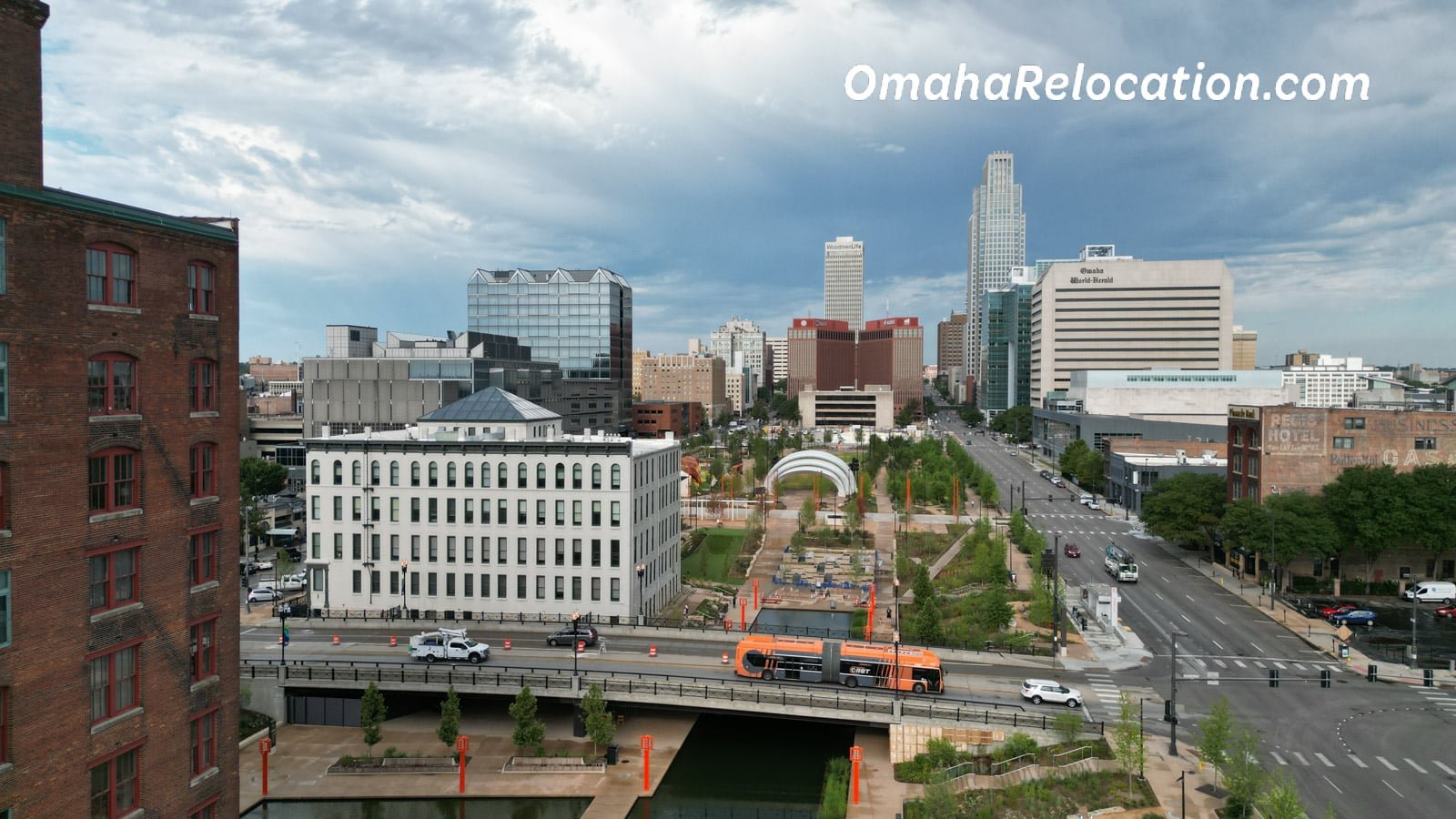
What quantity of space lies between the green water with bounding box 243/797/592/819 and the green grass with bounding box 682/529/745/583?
40.7 m

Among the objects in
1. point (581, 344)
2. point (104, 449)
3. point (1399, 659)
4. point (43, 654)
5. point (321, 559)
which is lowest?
point (1399, 659)

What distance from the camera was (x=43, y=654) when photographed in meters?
21.5

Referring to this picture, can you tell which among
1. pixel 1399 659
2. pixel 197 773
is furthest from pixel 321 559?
pixel 1399 659

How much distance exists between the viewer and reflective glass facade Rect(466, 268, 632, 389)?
6658 inches

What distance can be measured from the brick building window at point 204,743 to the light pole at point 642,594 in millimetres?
34379

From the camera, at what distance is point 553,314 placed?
169625 mm

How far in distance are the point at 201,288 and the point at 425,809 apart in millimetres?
26058

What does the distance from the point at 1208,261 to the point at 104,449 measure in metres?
212

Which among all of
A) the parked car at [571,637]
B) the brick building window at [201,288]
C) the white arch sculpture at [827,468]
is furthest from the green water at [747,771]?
the white arch sculpture at [827,468]

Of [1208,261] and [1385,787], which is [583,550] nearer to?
[1385,787]

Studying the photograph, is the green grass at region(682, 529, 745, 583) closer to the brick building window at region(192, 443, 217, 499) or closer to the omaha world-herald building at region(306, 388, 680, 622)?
the omaha world-herald building at region(306, 388, 680, 622)

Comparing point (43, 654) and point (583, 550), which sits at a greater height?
point (43, 654)

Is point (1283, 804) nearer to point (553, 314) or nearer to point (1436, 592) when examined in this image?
point (1436, 592)

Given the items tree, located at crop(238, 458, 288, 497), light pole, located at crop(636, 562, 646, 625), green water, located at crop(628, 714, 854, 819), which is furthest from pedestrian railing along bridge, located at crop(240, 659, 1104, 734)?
tree, located at crop(238, 458, 288, 497)
